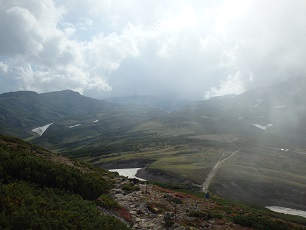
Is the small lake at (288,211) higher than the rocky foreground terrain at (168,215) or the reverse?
the reverse

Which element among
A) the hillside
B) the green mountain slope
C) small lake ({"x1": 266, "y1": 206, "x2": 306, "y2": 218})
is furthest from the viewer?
small lake ({"x1": 266, "y1": 206, "x2": 306, "y2": 218})

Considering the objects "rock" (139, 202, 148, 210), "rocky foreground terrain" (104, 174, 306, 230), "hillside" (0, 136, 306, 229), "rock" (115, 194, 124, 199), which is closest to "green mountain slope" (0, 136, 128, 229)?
"hillside" (0, 136, 306, 229)

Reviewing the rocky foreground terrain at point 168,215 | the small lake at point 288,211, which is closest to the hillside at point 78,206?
the rocky foreground terrain at point 168,215

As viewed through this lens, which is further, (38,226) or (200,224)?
(200,224)

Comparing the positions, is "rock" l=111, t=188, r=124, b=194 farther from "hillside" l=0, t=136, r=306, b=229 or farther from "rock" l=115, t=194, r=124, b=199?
"rock" l=115, t=194, r=124, b=199

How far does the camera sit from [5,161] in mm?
27062

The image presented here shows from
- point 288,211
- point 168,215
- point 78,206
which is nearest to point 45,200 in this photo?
point 78,206

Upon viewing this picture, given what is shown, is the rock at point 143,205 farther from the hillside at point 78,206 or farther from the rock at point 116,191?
the rock at point 116,191

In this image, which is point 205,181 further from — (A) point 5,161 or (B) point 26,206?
(B) point 26,206

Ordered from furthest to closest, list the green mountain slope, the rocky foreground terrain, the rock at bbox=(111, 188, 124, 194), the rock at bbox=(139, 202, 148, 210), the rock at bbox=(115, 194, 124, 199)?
1. the rock at bbox=(111, 188, 124, 194)
2. the rock at bbox=(115, 194, 124, 199)
3. the rock at bbox=(139, 202, 148, 210)
4. the rocky foreground terrain
5. the green mountain slope

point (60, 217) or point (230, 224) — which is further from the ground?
point (60, 217)

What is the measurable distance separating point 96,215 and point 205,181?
3449 inches

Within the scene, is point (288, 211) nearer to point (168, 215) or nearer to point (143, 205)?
point (143, 205)

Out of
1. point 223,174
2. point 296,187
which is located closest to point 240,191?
point 223,174
